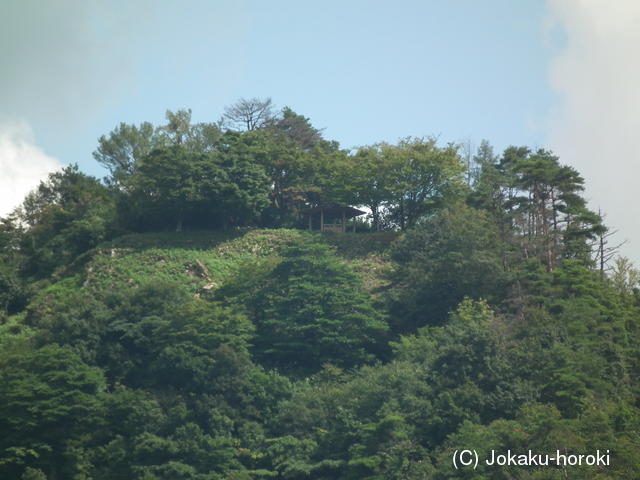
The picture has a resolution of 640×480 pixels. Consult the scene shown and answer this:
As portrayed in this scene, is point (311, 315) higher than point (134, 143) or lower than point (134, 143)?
lower

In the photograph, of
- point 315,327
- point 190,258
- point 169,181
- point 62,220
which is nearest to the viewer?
point 315,327

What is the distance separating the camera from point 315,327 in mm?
38875

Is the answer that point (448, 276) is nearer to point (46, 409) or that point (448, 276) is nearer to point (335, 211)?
point (335, 211)

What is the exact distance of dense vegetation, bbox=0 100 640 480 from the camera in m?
31.1

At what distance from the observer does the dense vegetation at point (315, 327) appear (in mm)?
31109

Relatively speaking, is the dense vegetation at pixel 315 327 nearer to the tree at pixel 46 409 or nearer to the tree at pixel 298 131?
the tree at pixel 46 409

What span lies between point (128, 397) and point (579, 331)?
2020 cm

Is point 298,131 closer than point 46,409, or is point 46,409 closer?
point 46,409

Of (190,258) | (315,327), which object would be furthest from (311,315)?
(190,258)

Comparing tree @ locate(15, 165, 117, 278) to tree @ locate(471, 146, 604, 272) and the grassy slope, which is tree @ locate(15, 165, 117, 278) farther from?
tree @ locate(471, 146, 604, 272)

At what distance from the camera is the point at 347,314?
3925 centimetres

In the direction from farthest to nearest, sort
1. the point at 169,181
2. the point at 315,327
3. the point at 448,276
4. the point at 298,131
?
the point at 298,131 → the point at 169,181 → the point at 448,276 → the point at 315,327

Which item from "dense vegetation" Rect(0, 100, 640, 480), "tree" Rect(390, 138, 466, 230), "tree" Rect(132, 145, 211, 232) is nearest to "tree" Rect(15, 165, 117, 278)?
"dense vegetation" Rect(0, 100, 640, 480)

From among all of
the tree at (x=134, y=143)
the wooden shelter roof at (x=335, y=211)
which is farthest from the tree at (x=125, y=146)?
the wooden shelter roof at (x=335, y=211)
